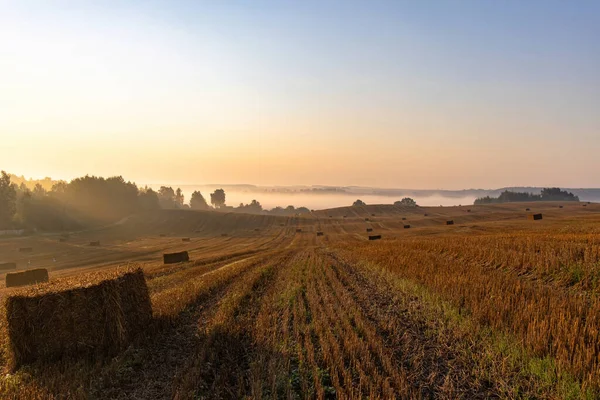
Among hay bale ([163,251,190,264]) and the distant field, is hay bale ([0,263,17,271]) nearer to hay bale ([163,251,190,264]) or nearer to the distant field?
hay bale ([163,251,190,264])

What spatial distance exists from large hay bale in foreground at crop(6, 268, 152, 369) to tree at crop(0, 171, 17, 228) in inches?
3964

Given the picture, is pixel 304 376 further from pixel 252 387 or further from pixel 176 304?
pixel 176 304

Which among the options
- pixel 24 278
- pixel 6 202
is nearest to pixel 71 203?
pixel 6 202

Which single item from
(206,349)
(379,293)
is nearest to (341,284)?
(379,293)

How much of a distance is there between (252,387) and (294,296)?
665 centimetres

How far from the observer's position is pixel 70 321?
27.6ft

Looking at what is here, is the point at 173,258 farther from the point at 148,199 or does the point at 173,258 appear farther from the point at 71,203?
the point at 148,199

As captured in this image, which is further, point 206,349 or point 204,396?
point 206,349

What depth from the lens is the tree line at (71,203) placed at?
88000 millimetres

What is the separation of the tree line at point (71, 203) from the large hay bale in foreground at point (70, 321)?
101029 millimetres

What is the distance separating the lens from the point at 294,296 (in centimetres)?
1285

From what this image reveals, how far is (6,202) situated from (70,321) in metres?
106

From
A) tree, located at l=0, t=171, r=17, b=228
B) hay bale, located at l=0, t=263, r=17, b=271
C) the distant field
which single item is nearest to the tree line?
tree, located at l=0, t=171, r=17, b=228

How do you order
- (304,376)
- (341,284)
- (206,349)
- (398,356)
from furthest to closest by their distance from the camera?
(341,284) < (206,349) < (398,356) < (304,376)
